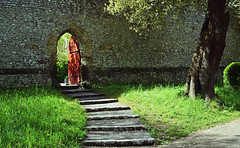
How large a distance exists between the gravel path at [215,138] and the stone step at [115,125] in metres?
1.11

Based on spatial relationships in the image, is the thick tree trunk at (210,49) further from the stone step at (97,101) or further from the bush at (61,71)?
the bush at (61,71)

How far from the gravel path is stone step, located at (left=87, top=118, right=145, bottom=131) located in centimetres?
111

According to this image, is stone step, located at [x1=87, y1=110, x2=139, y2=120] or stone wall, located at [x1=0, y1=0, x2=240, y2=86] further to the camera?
stone wall, located at [x1=0, y1=0, x2=240, y2=86]

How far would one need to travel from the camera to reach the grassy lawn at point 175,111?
5.32m

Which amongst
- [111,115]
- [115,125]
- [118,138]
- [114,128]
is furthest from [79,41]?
[118,138]

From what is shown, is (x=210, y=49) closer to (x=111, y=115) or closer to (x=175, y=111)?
(x=175, y=111)

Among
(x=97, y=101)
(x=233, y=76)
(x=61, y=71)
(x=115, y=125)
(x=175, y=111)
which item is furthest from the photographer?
(x=61, y=71)

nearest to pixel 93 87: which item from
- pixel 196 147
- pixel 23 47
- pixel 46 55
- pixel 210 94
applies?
pixel 46 55

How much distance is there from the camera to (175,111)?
6.53 m

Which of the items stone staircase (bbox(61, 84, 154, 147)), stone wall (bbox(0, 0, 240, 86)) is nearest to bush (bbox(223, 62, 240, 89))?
stone wall (bbox(0, 0, 240, 86))

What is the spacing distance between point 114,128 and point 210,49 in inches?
171

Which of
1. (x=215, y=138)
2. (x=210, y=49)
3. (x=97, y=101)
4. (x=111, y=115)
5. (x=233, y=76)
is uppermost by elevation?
(x=210, y=49)

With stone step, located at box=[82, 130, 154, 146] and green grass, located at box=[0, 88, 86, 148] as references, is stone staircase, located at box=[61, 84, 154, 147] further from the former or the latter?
green grass, located at box=[0, 88, 86, 148]

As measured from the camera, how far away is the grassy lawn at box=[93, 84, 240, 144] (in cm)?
532
